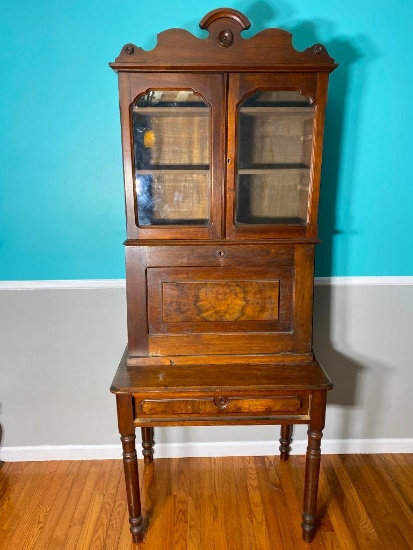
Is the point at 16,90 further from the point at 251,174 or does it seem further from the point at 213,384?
the point at 213,384

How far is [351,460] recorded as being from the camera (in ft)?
7.39

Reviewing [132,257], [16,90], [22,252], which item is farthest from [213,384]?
[16,90]

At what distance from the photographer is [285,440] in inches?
86.7

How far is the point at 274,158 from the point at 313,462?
118 cm

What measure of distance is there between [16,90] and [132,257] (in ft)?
2.94

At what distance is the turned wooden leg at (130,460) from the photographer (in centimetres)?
161

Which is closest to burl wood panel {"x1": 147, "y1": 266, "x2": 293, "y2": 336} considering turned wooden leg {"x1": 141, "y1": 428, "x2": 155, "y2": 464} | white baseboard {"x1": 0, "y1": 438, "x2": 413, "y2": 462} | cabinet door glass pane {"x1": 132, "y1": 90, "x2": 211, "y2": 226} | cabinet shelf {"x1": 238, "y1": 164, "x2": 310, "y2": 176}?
cabinet door glass pane {"x1": 132, "y1": 90, "x2": 211, "y2": 226}

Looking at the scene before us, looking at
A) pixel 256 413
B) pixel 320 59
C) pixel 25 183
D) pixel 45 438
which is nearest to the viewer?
pixel 320 59

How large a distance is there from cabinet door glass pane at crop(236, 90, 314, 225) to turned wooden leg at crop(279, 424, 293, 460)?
1.10m

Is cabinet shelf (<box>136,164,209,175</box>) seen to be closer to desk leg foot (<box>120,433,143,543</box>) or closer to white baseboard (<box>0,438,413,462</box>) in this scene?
desk leg foot (<box>120,433,143,543</box>)

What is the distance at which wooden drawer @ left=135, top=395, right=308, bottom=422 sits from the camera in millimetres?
1625

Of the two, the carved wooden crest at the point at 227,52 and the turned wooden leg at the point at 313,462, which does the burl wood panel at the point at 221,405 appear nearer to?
the turned wooden leg at the point at 313,462

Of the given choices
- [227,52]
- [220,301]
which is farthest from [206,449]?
[227,52]

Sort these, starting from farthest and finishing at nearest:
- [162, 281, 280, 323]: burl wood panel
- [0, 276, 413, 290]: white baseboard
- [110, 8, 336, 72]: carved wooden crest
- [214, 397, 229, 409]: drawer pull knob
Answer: [0, 276, 413, 290]: white baseboard < [162, 281, 280, 323]: burl wood panel < [214, 397, 229, 409]: drawer pull knob < [110, 8, 336, 72]: carved wooden crest
